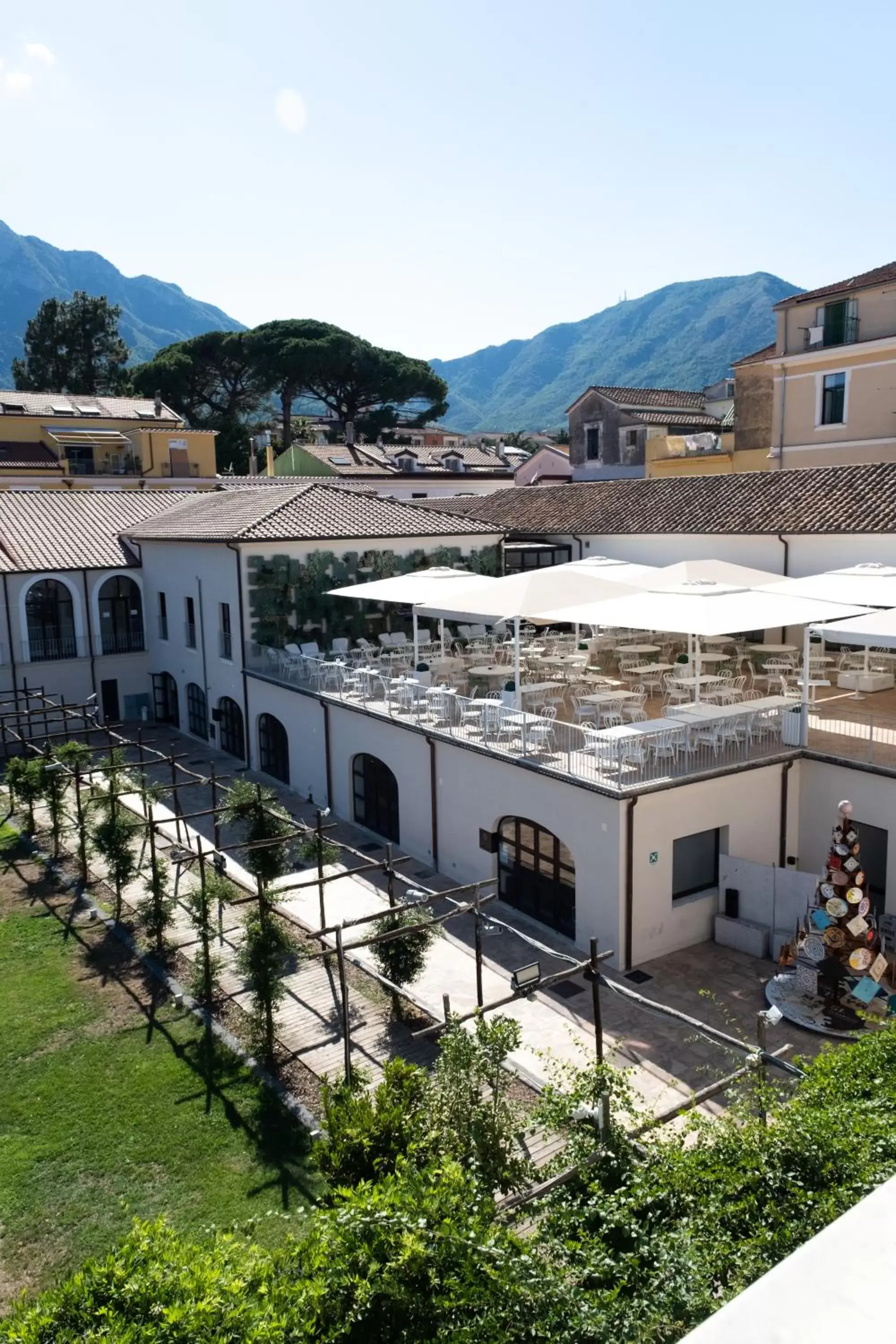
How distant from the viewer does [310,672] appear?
22.5 m

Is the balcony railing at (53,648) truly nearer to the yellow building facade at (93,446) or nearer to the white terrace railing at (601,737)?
the white terrace railing at (601,737)

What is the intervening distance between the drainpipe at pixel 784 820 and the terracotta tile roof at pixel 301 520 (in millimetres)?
13679

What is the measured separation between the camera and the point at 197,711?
1136 inches

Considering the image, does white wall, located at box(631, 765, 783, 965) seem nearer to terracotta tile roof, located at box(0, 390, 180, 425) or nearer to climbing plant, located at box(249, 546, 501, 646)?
climbing plant, located at box(249, 546, 501, 646)

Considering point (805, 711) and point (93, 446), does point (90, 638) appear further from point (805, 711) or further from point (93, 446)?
point (93, 446)

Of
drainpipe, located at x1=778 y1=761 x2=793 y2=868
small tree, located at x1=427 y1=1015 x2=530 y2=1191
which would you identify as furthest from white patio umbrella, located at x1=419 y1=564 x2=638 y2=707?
small tree, located at x1=427 y1=1015 x2=530 y2=1191

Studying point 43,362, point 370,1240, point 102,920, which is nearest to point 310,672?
point 102,920

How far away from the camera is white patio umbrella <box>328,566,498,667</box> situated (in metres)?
21.4

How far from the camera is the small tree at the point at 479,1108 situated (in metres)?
7.89

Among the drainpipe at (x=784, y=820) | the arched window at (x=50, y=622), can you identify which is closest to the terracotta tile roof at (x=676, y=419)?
the arched window at (x=50, y=622)

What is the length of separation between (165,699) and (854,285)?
25.4 meters

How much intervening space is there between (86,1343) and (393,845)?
48.6 ft

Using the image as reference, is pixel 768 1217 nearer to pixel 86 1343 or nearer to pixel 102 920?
pixel 86 1343

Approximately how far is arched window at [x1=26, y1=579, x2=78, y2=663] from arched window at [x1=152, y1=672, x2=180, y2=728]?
259 cm
